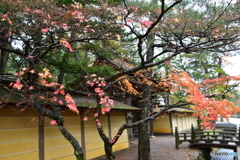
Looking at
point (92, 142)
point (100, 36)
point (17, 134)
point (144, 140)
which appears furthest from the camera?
point (144, 140)

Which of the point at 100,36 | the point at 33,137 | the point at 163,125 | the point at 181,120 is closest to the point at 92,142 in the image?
the point at 33,137

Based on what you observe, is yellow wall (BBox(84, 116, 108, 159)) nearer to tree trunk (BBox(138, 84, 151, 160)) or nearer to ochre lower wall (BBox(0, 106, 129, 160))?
ochre lower wall (BBox(0, 106, 129, 160))

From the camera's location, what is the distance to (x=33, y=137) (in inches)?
255

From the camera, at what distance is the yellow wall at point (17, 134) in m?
5.66

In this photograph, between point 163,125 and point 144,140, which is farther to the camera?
point 163,125

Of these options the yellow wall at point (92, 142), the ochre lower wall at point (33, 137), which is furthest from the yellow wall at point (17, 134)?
the yellow wall at point (92, 142)

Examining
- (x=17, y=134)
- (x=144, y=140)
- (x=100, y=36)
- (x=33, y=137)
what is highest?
(x=100, y=36)

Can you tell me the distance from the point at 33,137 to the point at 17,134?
573 mm

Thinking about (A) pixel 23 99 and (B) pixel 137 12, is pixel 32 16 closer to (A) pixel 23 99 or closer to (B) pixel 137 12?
(A) pixel 23 99

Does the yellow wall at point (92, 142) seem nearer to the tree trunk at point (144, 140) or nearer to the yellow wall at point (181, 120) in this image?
the tree trunk at point (144, 140)

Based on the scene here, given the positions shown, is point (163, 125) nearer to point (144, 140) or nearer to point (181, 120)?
point (181, 120)

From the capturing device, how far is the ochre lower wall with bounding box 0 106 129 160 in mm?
5738

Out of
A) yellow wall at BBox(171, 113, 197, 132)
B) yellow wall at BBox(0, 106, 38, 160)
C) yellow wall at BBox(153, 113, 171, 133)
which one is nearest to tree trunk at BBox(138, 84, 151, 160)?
yellow wall at BBox(0, 106, 38, 160)

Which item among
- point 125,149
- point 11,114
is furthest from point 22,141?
point 125,149
